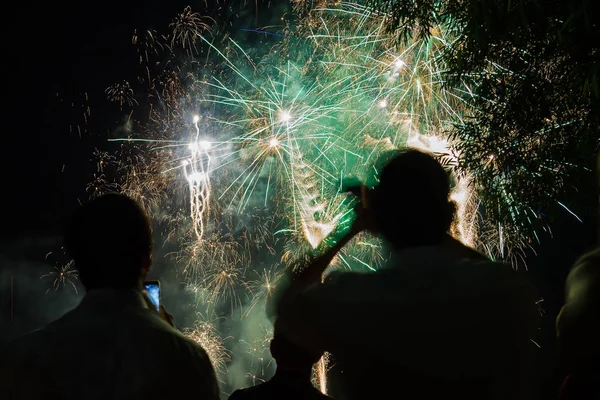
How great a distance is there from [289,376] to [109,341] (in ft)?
3.23

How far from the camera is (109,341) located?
84.4 inches

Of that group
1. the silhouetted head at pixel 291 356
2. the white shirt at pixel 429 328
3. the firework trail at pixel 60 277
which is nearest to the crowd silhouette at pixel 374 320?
the white shirt at pixel 429 328

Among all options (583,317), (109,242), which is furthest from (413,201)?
(109,242)

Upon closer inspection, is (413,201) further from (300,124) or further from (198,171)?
(198,171)

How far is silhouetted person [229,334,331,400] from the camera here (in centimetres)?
285

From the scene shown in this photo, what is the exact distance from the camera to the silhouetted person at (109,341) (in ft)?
6.89

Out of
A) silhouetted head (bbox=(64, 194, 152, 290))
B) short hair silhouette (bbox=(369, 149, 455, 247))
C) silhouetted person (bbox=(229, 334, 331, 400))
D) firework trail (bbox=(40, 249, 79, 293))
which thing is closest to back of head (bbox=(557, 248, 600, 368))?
short hair silhouette (bbox=(369, 149, 455, 247))

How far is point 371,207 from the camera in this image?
217cm

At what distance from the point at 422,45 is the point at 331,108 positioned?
249cm

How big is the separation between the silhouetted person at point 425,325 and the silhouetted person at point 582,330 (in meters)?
0.36

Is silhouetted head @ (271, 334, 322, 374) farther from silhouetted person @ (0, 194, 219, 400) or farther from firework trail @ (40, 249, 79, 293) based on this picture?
firework trail @ (40, 249, 79, 293)

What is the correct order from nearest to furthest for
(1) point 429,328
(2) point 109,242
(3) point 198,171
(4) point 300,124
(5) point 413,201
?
(1) point 429,328 → (5) point 413,201 → (2) point 109,242 → (4) point 300,124 → (3) point 198,171

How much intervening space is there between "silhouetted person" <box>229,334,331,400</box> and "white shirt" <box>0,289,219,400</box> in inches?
25.9

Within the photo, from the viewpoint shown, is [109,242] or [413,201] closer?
[413,201]
